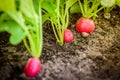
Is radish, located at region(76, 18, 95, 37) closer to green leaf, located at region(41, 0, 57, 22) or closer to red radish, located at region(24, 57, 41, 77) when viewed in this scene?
green leaf, located at region(41, 0, 57, 22)

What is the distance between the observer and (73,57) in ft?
4.02

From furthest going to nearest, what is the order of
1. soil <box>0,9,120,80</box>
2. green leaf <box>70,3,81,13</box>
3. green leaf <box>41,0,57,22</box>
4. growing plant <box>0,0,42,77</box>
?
green leaf <box>70,3,81,13</box> < green leaf <box>41,0,57,22</box> < soil <box>0,9,120,80</box> < growing plant <box>0,0,42,77</box>

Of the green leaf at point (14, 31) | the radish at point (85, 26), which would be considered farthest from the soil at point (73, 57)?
the green leaf at point (14, 31)

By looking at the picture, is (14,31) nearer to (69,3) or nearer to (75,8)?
(69,3)

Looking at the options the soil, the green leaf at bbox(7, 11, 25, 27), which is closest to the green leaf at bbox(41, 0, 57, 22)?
the soil

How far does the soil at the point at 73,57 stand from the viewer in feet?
3.69

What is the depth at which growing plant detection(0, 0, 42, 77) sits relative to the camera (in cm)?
98

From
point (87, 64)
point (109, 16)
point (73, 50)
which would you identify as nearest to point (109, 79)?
point (87, 64)

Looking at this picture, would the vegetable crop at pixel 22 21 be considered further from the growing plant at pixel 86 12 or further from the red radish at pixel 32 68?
the growing plant at pixel 86 12

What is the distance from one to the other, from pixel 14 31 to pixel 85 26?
1.40 feet

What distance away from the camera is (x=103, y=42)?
1345 millimetres

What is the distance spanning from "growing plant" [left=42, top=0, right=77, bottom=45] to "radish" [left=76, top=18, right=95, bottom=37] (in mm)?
62

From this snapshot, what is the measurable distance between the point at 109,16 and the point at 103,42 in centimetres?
24

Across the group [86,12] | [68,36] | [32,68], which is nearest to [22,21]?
[32,68]
